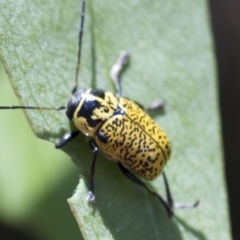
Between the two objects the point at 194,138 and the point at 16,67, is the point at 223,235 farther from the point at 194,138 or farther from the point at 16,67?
the point at 16,67

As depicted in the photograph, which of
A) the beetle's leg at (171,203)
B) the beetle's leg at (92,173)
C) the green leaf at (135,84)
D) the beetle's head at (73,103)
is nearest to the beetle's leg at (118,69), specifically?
the green leaf at (135,84)

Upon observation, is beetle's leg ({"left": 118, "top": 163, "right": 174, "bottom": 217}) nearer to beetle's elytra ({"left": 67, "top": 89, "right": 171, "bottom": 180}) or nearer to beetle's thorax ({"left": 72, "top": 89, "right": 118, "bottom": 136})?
beetle's elytra ({"left": 67, "top": 89, "right": 171, "bottom": 180})

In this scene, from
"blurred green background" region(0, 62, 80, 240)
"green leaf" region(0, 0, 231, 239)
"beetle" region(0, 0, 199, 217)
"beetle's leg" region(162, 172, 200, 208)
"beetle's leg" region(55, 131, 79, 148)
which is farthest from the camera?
"blurred green background" region(0, 62, 80, 240)

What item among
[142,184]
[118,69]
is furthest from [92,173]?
[118,69]

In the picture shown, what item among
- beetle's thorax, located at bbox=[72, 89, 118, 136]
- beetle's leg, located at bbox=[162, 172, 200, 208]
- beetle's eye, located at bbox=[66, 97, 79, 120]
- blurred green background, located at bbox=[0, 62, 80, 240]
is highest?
beetle's eye, located at bbox=[66, 97, 79, 120]

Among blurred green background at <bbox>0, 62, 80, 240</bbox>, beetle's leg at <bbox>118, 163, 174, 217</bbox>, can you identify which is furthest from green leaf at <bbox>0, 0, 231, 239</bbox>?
blurred green background at <bbox>0, 62, 80, 240</bbox>

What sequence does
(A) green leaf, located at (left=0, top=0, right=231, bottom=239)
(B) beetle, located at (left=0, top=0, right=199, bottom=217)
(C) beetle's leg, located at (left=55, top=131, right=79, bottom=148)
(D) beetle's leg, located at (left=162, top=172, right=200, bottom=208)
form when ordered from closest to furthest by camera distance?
(A) green leaf, located at (left=0, top=0, right=231, bottom=239) → (C) beetle's leg, located at (left=55, top=131, right=79, bottom=148) → (B) beetle, located at (left=0, top=0, right=199, bottom=217) → (D) beetle's leg, located at (left=162, top=172, right=200, bottom=208)

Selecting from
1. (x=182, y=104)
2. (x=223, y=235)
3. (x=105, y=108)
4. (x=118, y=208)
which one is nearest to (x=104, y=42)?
(x=105, y=108)
